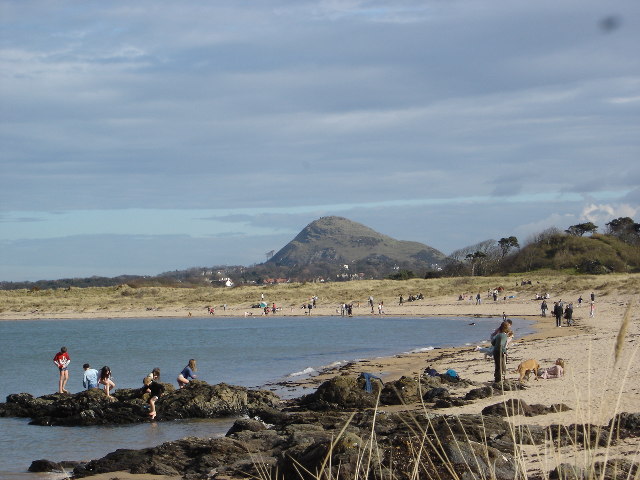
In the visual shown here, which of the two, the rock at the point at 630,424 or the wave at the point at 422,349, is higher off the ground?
the rock at the point at 630,424

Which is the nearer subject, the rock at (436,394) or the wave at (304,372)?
the rock at (436,394)

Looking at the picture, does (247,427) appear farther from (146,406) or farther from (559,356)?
(559,356)

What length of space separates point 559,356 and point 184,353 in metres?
19.5

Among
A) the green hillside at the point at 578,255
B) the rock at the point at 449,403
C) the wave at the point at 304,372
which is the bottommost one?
the wave at the point at 304,372

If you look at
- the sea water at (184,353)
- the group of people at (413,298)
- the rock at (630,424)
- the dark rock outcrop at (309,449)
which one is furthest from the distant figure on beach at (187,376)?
Result: the group of people at (413,298)

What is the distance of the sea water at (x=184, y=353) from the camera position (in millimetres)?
14820

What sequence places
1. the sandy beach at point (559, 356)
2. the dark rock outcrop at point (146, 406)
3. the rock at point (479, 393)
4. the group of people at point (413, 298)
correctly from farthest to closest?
the group of people at point (413, 298) → the dark rock outcrop at point (146, 406) → the rock at point (479, 393) → the sandy beach at point (559, 356)

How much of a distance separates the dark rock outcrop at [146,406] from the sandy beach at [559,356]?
3.70 m

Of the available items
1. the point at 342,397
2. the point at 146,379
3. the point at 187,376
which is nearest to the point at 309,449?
the point at 342,397

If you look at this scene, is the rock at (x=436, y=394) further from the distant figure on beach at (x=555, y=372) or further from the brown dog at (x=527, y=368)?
the distant figure on beach at (x=555, y=372)

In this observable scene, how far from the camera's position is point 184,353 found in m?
36.7

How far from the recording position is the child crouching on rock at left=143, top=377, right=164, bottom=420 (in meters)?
16.6

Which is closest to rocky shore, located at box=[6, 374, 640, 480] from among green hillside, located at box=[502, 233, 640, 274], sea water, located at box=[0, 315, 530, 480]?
sea water, located at box=[0, 315, 530, 480]

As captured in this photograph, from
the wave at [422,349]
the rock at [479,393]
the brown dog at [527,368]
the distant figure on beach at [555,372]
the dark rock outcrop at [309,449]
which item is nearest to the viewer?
the dark rock outcrop at [309,449]
